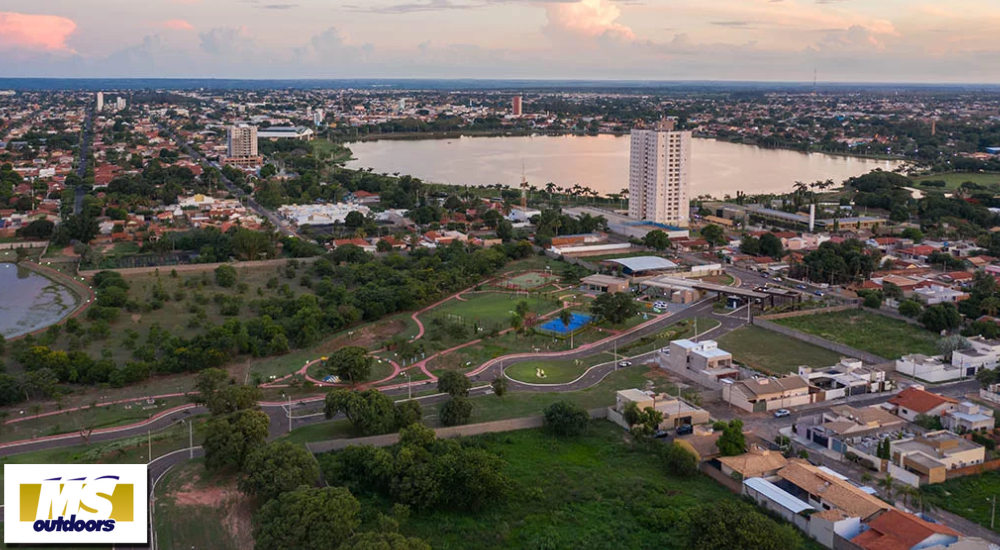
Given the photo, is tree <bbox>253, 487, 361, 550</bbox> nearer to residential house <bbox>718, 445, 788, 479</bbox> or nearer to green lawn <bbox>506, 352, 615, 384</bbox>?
residential house <bbox>718, 445, 788, 479</bbox>


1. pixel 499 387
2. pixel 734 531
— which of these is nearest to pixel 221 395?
pixel 499 387

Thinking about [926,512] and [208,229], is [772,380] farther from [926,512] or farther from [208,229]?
[208,229]

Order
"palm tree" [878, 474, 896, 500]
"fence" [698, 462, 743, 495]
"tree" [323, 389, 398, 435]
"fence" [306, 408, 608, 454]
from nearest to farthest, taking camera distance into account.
Answer: "palm tree" [878, 474, 896, 500] → "fence" [698, 462, 743, 495] → "fence" [306, 408, 608, 454] → "tree" [323, 389, 398, 435]

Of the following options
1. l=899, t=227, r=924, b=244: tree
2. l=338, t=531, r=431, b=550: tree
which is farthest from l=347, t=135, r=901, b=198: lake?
l=338, t=531, r=431, b=550: tree

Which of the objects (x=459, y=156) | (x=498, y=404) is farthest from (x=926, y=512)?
(x=459, y=156)

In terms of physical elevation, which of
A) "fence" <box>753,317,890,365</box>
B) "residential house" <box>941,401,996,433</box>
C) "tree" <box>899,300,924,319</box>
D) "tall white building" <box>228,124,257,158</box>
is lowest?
"residential house" <box>941,401,996,433</box>

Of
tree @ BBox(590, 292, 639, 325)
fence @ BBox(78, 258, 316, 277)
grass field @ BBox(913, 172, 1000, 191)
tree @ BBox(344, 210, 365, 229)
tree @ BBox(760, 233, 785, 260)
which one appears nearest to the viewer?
tree @ BBox(590, 292, 639, 325)

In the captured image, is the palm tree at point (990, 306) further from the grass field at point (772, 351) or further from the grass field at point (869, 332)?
the grass field at point (772, 351)
